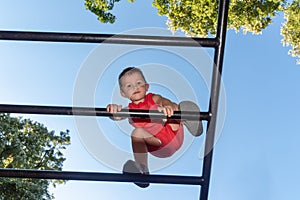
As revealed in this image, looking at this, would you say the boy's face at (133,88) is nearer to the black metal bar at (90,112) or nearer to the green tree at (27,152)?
the black metal bar at (90,112)

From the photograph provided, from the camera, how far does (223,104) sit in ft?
5.76

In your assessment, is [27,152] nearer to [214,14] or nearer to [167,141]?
[214,14]

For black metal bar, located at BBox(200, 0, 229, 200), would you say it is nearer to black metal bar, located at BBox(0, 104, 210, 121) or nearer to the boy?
black metal bar, located at BBox(0, 104, 210, 121)

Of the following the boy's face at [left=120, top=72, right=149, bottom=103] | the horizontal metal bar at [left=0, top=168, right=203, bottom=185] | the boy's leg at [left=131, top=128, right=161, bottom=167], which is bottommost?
the horizontal metal bar at [left=0, top=168, right=203, bottom=185]

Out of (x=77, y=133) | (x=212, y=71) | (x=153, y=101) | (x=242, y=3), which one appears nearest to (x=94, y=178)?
(x=77, y=133)

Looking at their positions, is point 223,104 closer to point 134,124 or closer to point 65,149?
point 134,124

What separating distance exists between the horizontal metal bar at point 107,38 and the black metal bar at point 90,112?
0.71ft

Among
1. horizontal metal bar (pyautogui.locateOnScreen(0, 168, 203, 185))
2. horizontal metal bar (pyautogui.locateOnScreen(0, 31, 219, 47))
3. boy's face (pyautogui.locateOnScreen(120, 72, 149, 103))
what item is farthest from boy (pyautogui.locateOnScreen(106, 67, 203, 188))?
horizontal metal bar (pyautogui.locateOnScreen(0, 31, 219, 47))

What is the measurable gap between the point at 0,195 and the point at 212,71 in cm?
1157

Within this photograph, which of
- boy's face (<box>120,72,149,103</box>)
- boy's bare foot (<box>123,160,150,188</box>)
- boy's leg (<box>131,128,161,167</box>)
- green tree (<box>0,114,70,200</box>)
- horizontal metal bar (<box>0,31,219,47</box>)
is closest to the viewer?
horizontal metal bar (<box>0,31,219,47</box>)

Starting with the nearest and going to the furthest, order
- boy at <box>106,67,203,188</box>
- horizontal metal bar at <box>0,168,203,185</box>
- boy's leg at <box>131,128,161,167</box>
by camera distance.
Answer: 1. horizontal metal bar at <box>0,168,203,185</box>
2. boy at <box>106,67,203,188</box>
3. boy's leg at <box>131,128,161,167</box>

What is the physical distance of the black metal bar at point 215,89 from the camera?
1.64 meters

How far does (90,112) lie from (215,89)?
41 cm

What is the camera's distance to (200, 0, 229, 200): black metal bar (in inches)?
64.6
